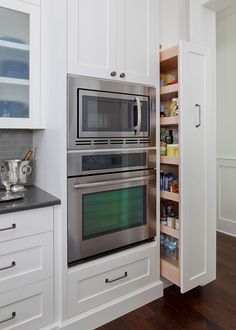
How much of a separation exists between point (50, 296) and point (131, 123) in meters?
1.19

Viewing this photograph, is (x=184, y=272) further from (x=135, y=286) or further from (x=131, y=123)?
(x=131, y=123)

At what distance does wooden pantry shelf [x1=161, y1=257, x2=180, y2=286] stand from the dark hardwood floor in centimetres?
20

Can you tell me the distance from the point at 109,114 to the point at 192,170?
707 mm

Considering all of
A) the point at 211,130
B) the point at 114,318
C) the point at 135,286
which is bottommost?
the point at 114,318

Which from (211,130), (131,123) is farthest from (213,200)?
(131,123)

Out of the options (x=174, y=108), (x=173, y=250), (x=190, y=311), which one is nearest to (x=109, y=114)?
(x=174, y=108)

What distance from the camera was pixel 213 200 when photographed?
207 centimetres

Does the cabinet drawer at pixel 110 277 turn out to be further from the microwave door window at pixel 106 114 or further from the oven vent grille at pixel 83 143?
the microwave door window at pixel 106 114

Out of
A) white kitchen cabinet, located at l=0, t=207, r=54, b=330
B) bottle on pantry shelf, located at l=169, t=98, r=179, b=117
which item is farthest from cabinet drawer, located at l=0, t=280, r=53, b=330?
bottle on pantry shelf, located at l=169, t=98, r=179, b=117

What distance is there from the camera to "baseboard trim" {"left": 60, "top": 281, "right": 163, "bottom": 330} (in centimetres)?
164

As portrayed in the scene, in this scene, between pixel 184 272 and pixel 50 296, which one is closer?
pixel 50 296

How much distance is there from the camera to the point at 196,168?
1.91 metres

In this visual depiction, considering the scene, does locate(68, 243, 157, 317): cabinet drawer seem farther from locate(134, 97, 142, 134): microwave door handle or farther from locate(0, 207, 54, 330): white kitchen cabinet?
locate(134, 97, 142, 134): microwave door handle

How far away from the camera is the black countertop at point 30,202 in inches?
55.4
